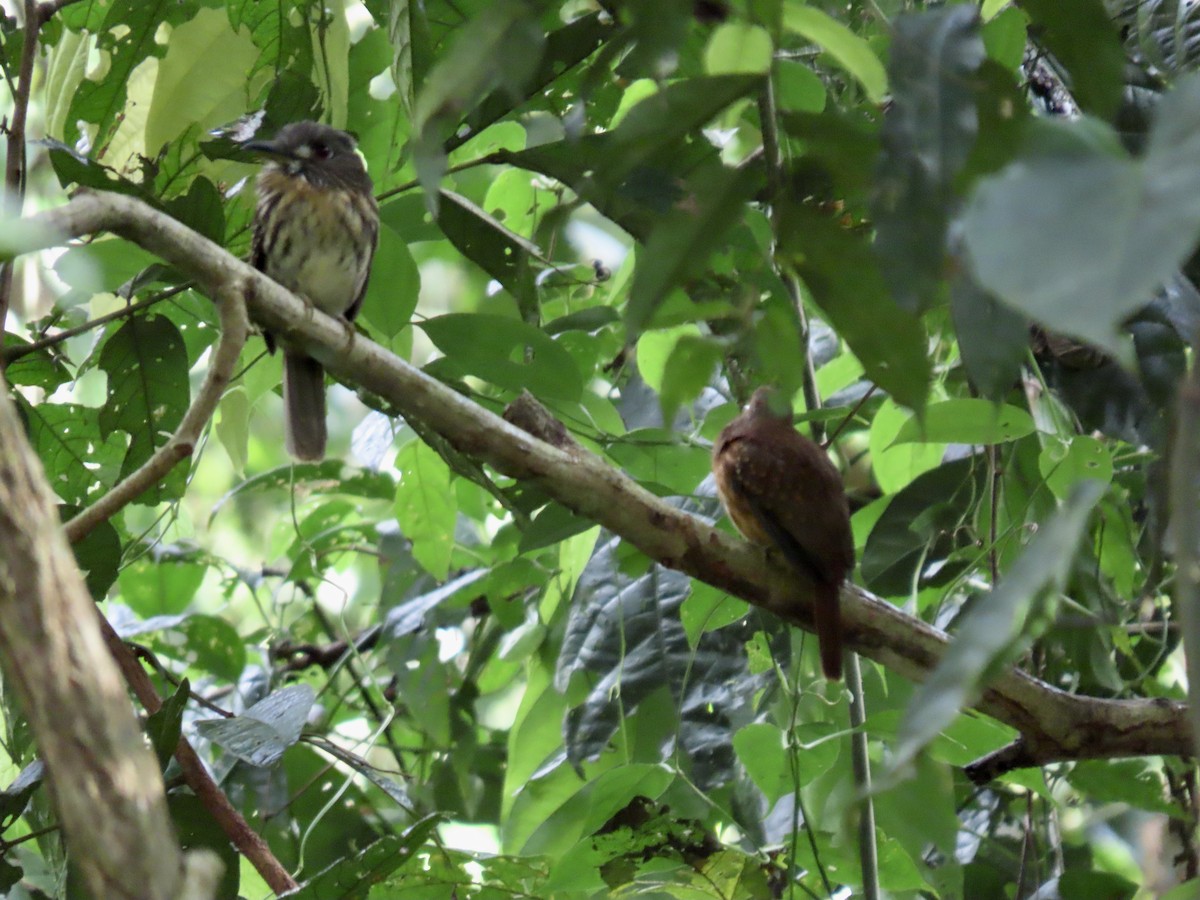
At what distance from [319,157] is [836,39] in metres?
2.26

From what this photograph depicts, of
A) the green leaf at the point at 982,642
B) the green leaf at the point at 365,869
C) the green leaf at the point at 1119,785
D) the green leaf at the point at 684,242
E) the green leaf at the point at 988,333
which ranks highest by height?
the green leaf at the point at 684,242

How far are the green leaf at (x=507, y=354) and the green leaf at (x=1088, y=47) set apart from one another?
52.1 inches

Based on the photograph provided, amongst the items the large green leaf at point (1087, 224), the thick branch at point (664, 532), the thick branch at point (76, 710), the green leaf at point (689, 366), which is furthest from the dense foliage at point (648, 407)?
the thick branch at point (76, 710)

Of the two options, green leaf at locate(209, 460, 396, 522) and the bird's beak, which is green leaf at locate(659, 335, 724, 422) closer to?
the bird's beak

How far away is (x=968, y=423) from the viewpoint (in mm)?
2029

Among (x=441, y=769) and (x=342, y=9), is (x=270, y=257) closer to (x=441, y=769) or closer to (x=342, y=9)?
(x=342, y=9)

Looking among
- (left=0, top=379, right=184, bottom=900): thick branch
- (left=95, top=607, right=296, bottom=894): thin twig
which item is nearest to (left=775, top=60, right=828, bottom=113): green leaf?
(left=95, top=607, right=296, bottom=894): thin twig

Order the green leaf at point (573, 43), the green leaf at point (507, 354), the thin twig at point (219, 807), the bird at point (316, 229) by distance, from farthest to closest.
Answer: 1. the bird at point (316, 229)
2. the green leaf at point (507, 354)
3. the thin twig at point (219, 807)
4. the green leaf at point (573, 43)

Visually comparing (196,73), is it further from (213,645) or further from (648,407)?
(213,645)

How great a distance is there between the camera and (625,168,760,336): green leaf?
1.02m

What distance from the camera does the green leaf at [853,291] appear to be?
3.59 feet

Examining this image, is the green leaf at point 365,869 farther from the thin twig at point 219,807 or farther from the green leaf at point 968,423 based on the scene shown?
the green leaf at point 968,423

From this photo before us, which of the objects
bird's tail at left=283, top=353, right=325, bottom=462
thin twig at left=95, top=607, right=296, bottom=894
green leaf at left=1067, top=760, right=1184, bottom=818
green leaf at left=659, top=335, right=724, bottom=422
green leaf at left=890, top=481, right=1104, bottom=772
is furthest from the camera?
bird's tail at left=283, top=353, right=325, bottom=462

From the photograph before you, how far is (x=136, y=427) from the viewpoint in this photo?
7.60 feet
